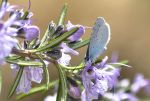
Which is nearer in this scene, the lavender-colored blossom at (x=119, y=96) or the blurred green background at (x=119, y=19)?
the lavender-colored blossom at (x=119, y=96)

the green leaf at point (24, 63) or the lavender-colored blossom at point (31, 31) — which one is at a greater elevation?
the lavender-colored blossom at point (31, 31)

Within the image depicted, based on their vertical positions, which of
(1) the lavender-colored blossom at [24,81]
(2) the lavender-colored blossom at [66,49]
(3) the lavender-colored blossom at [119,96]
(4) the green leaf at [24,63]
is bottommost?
(3) the lavender-colored blossom at [119,96]

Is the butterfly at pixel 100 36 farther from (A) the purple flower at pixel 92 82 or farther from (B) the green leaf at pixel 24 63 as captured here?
(B) the green leaf at pixel 24 63

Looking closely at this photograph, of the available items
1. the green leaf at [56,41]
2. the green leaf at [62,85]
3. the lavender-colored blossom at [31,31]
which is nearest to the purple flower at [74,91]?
the green leaf at [62,85]

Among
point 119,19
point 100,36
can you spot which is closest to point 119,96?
point 100,36

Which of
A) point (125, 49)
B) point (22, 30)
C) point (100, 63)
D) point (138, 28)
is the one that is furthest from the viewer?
point (138, 28)

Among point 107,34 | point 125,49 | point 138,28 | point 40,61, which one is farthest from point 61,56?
point 138,28

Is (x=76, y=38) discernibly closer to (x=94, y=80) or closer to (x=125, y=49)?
(x=94, y=80)

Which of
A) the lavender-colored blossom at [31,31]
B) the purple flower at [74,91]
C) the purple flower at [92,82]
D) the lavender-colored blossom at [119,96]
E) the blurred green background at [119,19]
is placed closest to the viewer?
the lavender-colored blossom at [31,31]

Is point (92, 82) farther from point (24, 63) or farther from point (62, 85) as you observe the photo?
point (24, 63)
